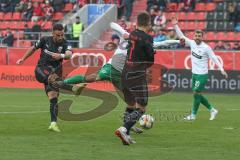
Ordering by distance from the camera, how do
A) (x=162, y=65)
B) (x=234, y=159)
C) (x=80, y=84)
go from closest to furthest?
1. (x=234, y=159)
2. (x=80, y=84)
3. (x=162, y=65)

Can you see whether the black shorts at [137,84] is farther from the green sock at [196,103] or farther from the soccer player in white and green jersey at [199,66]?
the soccer player in white and green jersey at [199,66]

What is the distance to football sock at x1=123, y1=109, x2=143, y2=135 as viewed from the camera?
12945 mm

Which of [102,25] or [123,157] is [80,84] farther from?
[102,25]

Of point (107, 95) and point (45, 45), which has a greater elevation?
point (45, 45)

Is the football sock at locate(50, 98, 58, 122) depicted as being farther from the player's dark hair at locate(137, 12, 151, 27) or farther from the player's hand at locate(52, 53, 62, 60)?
the player's dark hair at locate(137, 12, 151, 27)

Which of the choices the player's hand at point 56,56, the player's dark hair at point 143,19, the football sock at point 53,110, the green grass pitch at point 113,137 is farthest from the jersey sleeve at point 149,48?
the football sock at point 53,110

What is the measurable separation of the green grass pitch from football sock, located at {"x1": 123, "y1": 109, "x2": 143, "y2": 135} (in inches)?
13.8

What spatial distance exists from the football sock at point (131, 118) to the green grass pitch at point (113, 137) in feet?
1.15

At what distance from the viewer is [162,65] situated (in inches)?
1252

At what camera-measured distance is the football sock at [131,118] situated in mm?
12945

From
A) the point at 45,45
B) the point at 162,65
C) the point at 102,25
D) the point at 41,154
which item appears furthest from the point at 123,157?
the point at 102,25

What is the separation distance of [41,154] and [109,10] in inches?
1131

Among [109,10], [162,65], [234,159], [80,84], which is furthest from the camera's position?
[109,10]

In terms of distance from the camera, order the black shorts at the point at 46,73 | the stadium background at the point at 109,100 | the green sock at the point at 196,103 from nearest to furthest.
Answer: the stadium background at the point at 109,100 → the black shorts at the point at 46,73 → the green sock at the point at 196,103
